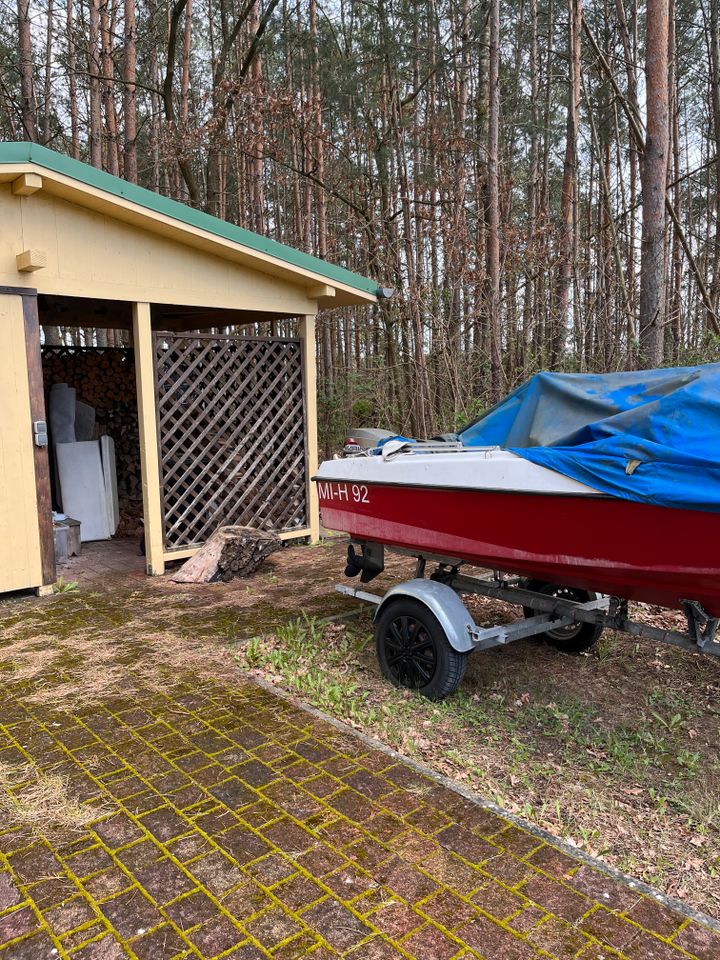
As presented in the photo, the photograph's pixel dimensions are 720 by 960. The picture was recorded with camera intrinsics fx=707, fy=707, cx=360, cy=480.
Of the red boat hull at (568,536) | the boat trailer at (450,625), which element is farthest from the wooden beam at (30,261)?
the boat trailer at (450,625)

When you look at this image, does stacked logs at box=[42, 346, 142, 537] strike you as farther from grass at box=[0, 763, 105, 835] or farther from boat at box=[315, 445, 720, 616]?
grass at box=[0, 763, 105, 835]

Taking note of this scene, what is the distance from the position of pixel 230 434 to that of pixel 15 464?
231 cm

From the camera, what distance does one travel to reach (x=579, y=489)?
2932 mm

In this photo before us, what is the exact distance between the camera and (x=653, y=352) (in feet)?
23.1

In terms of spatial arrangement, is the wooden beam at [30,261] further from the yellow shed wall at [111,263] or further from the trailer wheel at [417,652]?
the trailer wheel at [417,652]

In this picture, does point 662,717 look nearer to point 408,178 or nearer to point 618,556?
point 618,556

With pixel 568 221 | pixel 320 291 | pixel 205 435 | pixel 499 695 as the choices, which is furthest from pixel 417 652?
pixel 568 221

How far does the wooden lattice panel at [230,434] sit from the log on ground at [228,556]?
42cm

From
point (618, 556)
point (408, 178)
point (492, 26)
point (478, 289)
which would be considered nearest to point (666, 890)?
point (618, 556)

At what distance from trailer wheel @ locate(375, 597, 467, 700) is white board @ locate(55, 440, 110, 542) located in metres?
4.90

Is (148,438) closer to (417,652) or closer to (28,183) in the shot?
(28,183)

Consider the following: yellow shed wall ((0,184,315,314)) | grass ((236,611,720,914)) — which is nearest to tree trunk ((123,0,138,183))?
yellow shed wall ((0,184,315,314))

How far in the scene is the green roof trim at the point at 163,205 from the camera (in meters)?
4.80

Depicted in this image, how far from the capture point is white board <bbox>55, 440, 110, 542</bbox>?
747 cm
